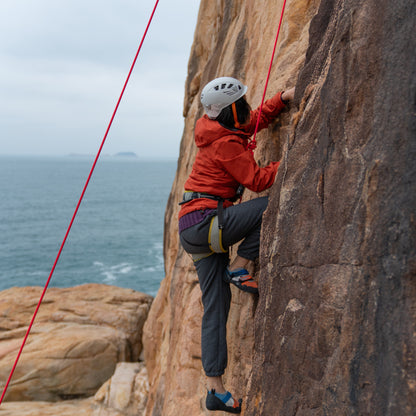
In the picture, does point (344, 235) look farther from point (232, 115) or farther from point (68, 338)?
point (68, 338)

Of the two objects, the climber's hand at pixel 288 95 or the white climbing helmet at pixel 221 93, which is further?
the climber's hand at pixel 288 95

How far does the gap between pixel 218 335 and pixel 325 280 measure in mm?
1829

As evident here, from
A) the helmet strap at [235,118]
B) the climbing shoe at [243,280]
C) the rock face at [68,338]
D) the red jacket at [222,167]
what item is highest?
the helmet strap at [235,118]

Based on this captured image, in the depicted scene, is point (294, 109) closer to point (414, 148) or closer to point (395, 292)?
point (414, 148)

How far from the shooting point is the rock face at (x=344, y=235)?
10.3ft

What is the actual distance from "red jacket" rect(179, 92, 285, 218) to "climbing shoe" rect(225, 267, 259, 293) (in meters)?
0.76

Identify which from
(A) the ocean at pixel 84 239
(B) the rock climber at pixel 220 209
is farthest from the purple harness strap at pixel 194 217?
(A) the ocean at pixel 84 239

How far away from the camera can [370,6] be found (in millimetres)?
3547

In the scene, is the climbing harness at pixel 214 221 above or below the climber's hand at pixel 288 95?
below

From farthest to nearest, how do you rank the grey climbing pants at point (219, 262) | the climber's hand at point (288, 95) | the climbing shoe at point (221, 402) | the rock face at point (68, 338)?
1. the rock face at point (68, 338)
2. the climber's hand at point (288, 95)
3. the climbing shoe at point (221, 402)
4. the grey climbing pants at point (219, 262)

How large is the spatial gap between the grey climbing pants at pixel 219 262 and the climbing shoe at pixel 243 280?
0.63 feet

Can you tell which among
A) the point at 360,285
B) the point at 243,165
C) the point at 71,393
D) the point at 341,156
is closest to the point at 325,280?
the point at 360,285

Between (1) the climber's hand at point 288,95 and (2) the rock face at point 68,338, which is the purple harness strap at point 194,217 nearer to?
(1) the climber's hand at point 288,95

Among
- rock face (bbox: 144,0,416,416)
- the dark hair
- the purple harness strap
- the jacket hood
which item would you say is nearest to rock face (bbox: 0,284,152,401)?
rock face (bbox: 144,0,416,416)
